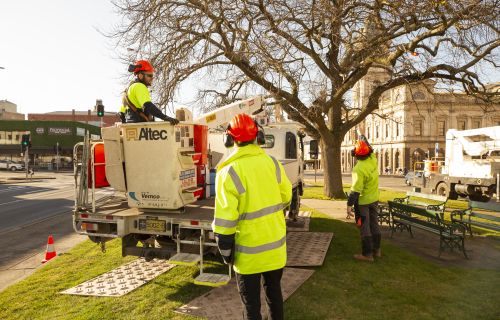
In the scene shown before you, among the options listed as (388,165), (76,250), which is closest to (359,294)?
(76,250)

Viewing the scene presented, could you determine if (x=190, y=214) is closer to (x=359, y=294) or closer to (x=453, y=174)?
(x=359, y=294)

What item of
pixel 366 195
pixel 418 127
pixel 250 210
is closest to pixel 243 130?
pixel 250 210

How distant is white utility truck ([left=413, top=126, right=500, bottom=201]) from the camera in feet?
51.2

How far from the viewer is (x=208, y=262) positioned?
6645 millimetres

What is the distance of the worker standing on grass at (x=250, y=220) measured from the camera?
10.1 ft

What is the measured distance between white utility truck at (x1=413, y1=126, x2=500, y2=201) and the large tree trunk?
17.4ft

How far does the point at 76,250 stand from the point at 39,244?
1724 mm

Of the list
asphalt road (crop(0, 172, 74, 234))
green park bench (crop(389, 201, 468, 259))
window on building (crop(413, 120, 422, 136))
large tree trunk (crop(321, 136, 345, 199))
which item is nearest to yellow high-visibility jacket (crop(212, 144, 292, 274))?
green park bench (crop(389, 201, 468, 259))

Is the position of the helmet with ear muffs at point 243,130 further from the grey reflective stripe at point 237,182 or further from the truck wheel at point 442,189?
the truck wheel at point 442,189

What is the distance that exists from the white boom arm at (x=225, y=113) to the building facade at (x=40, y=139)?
53.1 m

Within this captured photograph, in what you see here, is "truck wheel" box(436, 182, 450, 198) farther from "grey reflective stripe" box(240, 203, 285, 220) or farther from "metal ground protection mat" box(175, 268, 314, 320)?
"grey reflective stripe" box(240, 203, 285, 220)

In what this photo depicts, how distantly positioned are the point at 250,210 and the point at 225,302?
2.23 meters

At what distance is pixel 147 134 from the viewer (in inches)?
199

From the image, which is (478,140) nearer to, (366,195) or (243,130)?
(366,195)
